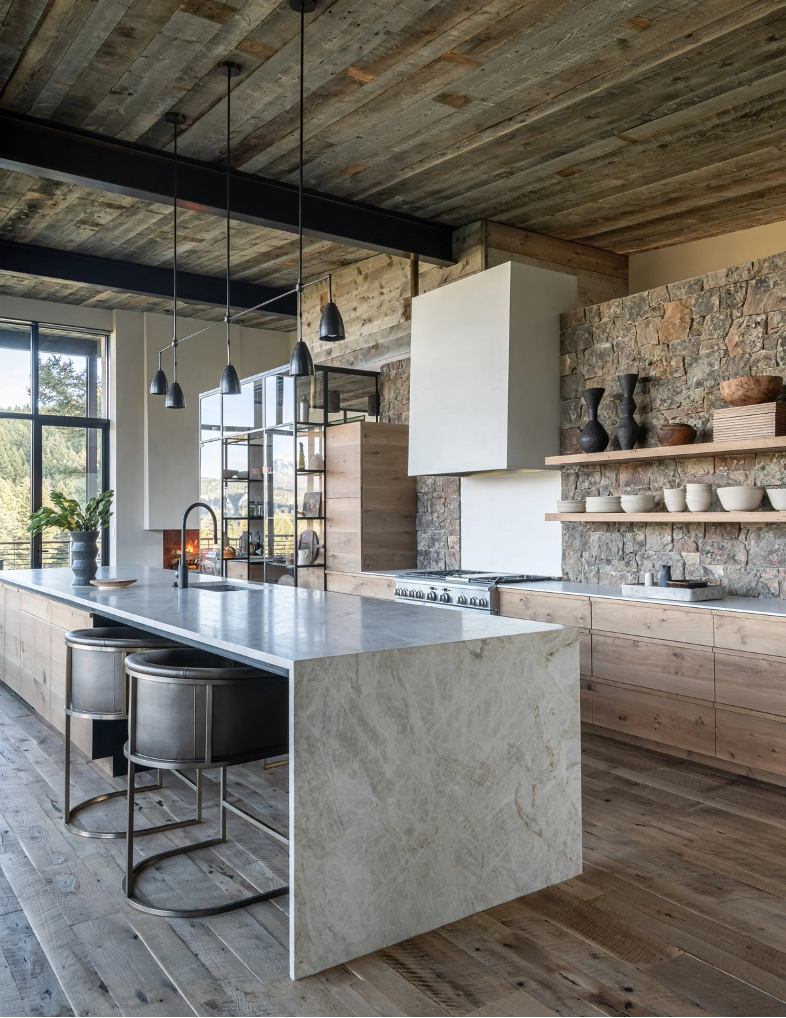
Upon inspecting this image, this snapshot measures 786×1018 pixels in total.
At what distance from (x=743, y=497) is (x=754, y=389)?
53 centimetres

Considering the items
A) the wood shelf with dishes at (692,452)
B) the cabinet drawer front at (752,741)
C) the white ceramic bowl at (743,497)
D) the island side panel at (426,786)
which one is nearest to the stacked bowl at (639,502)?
the wood shelf with dishes at (692,452)

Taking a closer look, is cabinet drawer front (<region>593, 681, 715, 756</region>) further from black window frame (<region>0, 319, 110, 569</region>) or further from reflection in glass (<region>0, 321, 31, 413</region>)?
reflection in glass (<region>0, 321, 31, 413</region>)

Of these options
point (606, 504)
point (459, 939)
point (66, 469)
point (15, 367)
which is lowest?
point (459, 939)

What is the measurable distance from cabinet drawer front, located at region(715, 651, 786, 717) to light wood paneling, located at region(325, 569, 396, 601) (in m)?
2.50

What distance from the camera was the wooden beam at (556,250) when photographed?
5.95 m

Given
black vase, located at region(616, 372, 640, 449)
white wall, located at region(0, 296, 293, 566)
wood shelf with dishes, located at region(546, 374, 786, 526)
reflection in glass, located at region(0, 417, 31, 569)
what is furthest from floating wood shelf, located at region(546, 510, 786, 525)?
reflection in glass, located at region(0, 417, 31, 569)

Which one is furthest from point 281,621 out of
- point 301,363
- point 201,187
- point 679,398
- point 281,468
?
point 281,468

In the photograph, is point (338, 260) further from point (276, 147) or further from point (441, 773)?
point (441, 773)

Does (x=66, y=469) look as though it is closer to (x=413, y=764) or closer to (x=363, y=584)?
(x=363, y=584)

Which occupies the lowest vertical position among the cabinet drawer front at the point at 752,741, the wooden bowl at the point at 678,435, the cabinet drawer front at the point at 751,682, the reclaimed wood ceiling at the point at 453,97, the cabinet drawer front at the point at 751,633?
the cabinet drawer front at the point at 752,741

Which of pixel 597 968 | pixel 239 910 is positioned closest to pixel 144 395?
pixel 239 910

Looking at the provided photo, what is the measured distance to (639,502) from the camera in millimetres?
4570

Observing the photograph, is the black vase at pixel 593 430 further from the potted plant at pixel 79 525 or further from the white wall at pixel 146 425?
the white wall at pixel 146 425

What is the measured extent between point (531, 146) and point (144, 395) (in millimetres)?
5440
